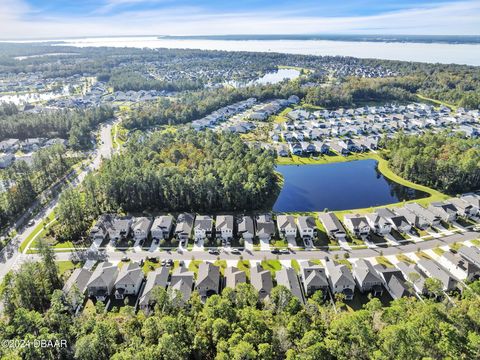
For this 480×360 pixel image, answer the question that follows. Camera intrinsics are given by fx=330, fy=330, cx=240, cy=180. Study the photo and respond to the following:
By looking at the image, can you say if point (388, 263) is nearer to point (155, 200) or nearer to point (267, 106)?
point (155, 200)

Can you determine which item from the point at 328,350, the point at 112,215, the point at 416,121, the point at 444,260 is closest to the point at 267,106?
the point at 416,121

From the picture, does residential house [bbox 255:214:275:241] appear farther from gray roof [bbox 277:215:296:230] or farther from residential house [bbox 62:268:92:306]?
residential house [bbox 62:268:92:306]

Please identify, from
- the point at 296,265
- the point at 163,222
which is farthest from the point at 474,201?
the point at 163,222

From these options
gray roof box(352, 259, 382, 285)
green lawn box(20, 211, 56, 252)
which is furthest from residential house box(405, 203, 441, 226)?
green lawn box(20, 211, 56, 252)

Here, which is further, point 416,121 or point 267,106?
point 267,106

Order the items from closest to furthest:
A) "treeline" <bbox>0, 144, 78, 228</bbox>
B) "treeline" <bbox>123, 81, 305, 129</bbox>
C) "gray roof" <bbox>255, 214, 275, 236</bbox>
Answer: "gray roof" <bbox>255, 214, 275, 236</bbox>
"treeline" <bbox>0, 144, 78, 228</bbox>
"treeline" <bbox>123, 81, 305, 129</bbox>

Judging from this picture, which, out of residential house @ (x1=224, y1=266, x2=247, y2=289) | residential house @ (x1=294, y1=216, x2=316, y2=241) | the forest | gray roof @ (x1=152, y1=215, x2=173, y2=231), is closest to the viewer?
the forest
